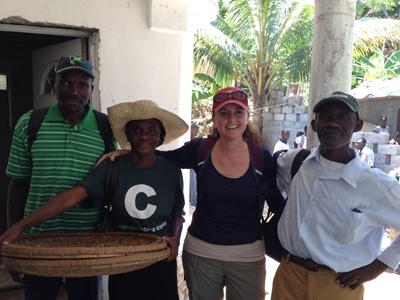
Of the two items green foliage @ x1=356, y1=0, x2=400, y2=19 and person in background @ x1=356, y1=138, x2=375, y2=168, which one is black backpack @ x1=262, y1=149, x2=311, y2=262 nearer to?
person in background @ x1=356, y1=138, x2=375, y2=168

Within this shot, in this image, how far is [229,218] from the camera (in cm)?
229

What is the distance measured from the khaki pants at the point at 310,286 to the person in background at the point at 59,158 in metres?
1.14

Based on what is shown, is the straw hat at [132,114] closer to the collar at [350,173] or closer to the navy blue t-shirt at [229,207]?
the navy blue t-shirt at [229,207]

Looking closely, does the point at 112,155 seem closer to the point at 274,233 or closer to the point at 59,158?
the point at 59,158

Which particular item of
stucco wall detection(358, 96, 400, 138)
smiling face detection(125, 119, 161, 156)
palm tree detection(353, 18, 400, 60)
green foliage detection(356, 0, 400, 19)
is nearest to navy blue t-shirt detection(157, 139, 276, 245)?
smiling face detection(125, 119, 161, 156)

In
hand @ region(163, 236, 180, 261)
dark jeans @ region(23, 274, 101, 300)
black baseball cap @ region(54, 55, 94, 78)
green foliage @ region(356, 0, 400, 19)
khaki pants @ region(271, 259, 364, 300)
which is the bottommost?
dark jeans @ region(23, 274, 101, 300)

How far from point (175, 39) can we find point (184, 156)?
4.48ft

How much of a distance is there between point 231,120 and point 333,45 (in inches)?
58.5

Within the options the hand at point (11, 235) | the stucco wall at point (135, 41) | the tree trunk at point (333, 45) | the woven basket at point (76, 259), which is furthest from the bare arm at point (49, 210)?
the tree trunk at point (333, 45)

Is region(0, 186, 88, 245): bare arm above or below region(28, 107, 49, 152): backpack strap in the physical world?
below

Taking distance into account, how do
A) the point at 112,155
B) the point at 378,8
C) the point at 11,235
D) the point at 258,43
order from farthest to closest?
1. the point at 378,8
2. the point at 258,43
3. the point at 112,155
4. the point at 11,235

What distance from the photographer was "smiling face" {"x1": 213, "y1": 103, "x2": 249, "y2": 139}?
2.32m

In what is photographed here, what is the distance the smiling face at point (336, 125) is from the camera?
2039 millimetres

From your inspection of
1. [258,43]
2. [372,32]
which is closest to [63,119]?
[258,43]
